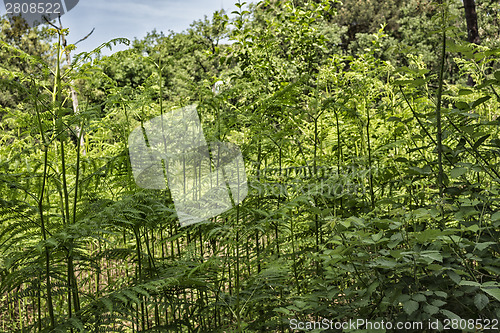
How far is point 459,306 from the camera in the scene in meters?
1.40

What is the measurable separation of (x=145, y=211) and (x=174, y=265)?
0.32 meters

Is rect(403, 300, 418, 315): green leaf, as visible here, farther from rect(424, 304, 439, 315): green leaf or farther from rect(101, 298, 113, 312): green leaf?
rect(101, 298, 113, 312): green leaf

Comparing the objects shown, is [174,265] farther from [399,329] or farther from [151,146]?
[399,329]

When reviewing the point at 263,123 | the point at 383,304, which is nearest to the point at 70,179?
the point at 263,123

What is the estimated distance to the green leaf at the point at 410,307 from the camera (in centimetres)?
116
